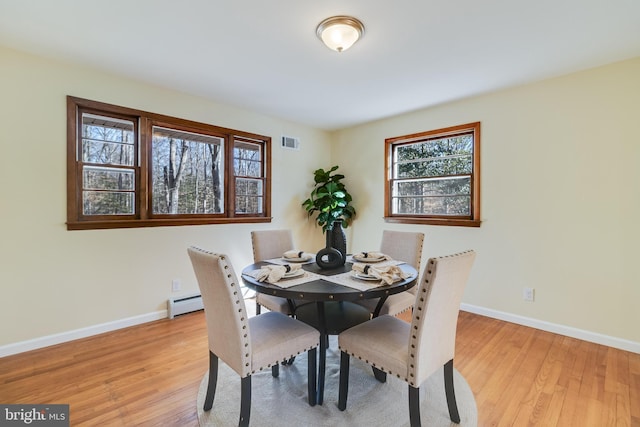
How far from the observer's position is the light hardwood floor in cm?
169

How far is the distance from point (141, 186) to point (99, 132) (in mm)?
599

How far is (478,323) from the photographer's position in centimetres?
303

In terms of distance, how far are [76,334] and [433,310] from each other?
3003mm

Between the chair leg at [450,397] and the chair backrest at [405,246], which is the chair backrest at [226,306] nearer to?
the chair leg at [450,397]

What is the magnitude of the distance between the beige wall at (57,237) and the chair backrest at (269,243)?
1044mm

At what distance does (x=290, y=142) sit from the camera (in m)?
4.25

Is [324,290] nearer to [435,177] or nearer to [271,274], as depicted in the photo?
[271,274]

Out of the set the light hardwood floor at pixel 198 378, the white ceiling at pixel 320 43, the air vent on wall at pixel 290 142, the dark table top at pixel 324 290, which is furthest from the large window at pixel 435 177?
the dark table top at pixel 324 290

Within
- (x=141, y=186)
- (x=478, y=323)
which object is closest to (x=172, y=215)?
(x=141, y=186)

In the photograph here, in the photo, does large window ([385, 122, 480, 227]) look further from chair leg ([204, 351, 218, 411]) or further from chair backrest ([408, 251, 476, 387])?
chair leg ([204, 351, 218, 411])

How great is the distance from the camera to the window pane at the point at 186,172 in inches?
125

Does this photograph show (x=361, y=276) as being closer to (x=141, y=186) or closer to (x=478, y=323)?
(x=478, y=323)

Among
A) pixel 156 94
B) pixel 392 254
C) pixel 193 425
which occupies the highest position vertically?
pixel 156 94

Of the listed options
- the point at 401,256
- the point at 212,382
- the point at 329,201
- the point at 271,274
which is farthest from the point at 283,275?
the point at 329,201
